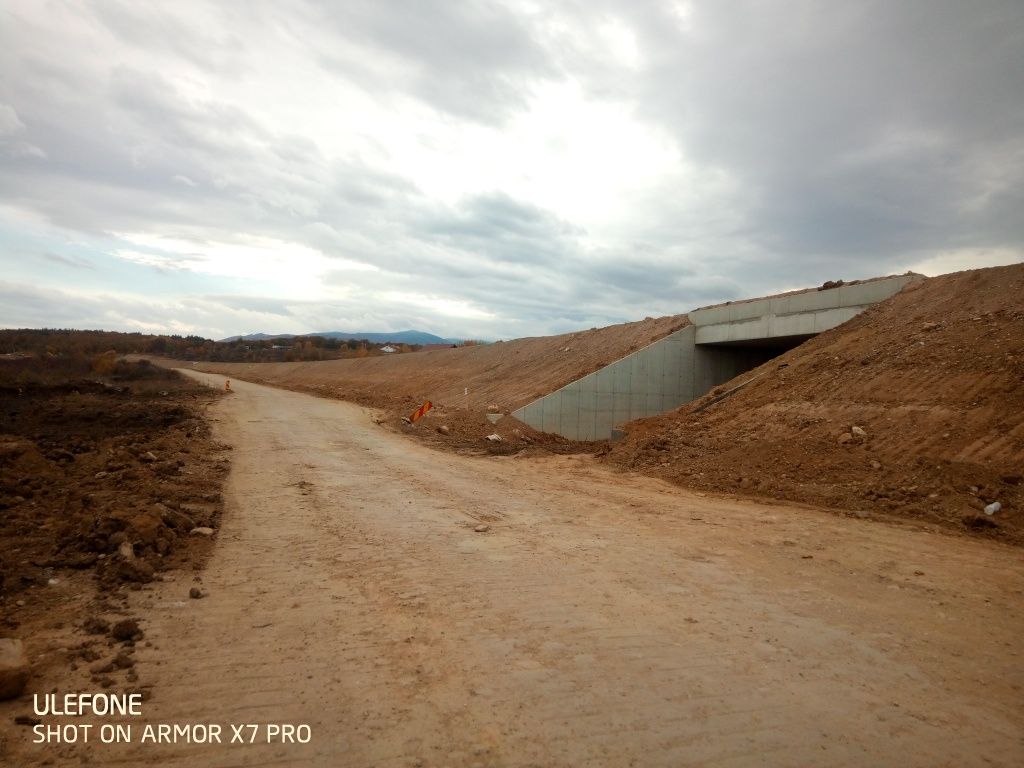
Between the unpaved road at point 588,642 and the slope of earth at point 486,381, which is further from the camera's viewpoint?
the slope of earth at point 486,381

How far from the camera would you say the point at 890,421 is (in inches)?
427

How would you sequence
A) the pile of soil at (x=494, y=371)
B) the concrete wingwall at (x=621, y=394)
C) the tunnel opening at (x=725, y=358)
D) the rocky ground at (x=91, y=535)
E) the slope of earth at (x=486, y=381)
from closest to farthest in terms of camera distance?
the rocky ground at (x=91, y=535)
the slope of earth at (x=486, y=381)
the concrete wingwall at (x=621, y=394)
the tunnel opening at (x=725, y=358)
the pile of soil at (x=494, y=371)

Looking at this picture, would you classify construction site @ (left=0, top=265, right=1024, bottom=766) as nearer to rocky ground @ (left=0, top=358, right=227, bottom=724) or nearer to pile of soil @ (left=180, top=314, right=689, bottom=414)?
rocky ground @ (left=0, top=358, right=227, bottom=724)

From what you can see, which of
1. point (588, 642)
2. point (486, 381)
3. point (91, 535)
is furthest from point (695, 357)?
point (91, 535)

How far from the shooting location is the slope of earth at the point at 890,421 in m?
8.76

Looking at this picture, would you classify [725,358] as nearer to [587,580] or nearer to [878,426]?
[878,426]

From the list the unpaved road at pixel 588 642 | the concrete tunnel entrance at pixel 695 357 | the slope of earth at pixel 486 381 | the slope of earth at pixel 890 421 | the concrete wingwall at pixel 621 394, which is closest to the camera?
the unpaved road at pixel 588 642

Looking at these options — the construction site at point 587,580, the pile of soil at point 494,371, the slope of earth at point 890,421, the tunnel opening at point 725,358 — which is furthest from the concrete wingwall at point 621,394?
the construction site at point 587,580

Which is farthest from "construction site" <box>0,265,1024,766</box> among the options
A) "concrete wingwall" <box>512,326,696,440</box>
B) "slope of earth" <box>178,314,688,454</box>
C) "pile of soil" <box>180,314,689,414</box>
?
"pile of soil" <box>180,314,689,414</box>

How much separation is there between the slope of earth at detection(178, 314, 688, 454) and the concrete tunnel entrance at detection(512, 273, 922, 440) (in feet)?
3.85

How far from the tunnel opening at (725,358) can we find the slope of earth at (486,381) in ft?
5.30

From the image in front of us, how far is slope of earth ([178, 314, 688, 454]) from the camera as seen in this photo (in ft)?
58.9

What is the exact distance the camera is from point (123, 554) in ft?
18.9

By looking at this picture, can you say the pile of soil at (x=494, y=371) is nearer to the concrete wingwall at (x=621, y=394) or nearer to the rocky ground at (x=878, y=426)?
the concrete wingwall at (x=621, y=394)
